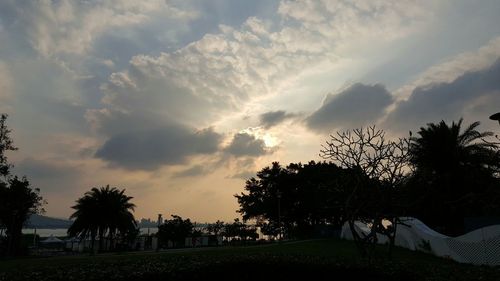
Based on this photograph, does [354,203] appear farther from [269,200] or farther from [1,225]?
→ [269,200]

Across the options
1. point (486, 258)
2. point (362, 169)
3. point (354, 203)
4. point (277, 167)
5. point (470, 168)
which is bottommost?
point (486, 258)

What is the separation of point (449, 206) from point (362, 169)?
16552mm

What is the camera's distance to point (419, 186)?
30688 millimetres

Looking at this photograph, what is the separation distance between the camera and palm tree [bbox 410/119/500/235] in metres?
30.5

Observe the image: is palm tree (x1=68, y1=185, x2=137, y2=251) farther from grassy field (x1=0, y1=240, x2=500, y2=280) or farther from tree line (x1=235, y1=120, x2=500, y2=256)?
grassy field (x1=0, y1=240, x2=500, y2=280)

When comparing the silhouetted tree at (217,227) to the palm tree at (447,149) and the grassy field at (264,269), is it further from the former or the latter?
the grassy field at (264,269)

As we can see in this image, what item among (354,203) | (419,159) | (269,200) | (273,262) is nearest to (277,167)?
(269,200)

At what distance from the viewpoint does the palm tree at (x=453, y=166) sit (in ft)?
100

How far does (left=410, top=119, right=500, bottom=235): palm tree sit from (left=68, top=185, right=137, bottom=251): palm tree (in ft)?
108

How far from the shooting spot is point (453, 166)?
1248 inches

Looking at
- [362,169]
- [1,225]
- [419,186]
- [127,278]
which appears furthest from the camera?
[1,225]

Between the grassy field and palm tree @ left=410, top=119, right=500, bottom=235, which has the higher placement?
palm tree @ left=410, top=119, right=500, bottom=235

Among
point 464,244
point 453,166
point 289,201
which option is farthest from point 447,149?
point 289,201

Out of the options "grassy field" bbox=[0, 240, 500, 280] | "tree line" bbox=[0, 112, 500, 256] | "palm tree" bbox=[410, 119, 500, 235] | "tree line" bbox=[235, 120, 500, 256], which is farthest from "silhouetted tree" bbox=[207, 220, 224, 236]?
"grassy field" bbox=[0, 240, 500, 280]
